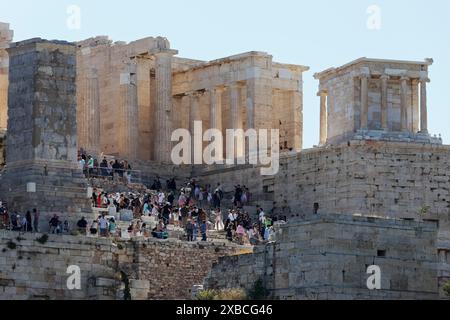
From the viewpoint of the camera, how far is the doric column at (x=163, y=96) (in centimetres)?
9488

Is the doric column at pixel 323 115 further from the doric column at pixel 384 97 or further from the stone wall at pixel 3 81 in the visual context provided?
the stone wall at pixel 3 81

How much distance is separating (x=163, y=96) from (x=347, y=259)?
30650 mm

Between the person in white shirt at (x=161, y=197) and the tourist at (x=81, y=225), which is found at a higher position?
the person in white shirt at (x=161, y=197)

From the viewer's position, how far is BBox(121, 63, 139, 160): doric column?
9462 centimetres

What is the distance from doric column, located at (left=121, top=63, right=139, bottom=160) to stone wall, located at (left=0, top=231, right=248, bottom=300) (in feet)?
69.1

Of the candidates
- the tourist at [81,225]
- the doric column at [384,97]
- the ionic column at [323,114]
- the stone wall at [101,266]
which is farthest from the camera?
the ionic column at [323,114]

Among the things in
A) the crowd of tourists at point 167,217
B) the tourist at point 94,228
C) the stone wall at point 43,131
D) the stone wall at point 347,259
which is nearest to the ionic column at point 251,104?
the crowd of tourists at point 167,217

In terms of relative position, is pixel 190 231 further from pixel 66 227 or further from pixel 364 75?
pixel 364 75

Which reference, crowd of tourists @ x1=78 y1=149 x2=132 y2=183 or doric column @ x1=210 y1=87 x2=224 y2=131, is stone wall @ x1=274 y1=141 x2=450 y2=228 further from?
doric column @ x1=210 y1=87 x2=224 y2=131

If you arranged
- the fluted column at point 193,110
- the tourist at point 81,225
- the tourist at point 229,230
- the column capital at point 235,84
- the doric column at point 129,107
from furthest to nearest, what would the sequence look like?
the fluted column at point 193,110 → the column capital at point 235,84 → the doric column at point 129,107 → the tourist at point 229,230 → the tourist at point 81,225

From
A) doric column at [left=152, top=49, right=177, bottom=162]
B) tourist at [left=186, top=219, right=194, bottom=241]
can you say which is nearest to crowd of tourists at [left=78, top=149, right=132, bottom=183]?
doric column at [left=152, top=49, right=177, bottom=162]

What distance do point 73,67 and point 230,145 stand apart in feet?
67.7

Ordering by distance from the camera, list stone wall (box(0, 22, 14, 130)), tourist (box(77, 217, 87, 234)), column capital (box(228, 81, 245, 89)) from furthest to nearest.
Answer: column capital (box(228, 81, 245, 89)), stone wall (box(0, 22, 14, 130)), tourist (box(77, 217, 87, 234))

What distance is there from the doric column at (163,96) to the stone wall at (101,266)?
2123 cm
